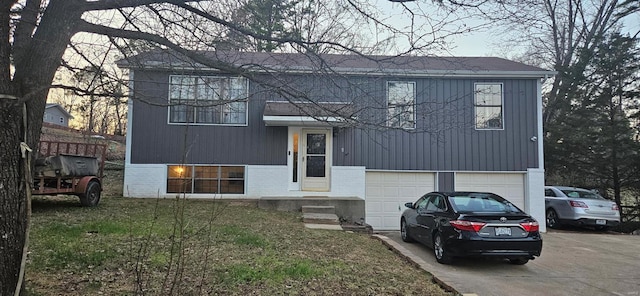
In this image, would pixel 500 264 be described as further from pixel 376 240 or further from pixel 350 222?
pixel 350 222

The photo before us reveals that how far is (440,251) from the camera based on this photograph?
7066 mm

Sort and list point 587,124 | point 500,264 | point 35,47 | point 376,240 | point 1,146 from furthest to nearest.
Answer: point 587,124, point 376,240, point 500,264, point 35,47, point 1,146

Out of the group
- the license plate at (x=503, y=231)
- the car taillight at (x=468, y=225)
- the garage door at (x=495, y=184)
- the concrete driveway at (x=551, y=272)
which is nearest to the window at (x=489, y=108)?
the garage door at (x=495, y=184)

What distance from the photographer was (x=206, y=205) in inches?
431

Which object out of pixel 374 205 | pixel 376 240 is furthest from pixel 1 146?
pixel 374 205

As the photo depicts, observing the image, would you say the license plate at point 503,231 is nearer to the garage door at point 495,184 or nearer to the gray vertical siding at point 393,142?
the gray vertical siding at point 393,142

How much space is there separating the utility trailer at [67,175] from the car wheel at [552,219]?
1462cm

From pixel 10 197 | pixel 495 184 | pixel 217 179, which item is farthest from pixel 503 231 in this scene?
pixel 217 179

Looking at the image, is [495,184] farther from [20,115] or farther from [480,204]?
[20,115]

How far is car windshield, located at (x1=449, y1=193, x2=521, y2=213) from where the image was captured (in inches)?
280

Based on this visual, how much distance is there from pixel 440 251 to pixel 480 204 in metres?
1.21

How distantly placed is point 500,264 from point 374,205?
237 inches

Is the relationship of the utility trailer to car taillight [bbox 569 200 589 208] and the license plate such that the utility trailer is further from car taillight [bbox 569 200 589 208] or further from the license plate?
car taillight [bbox 569 200 589 208]

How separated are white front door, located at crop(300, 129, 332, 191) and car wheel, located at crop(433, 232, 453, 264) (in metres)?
5.74
